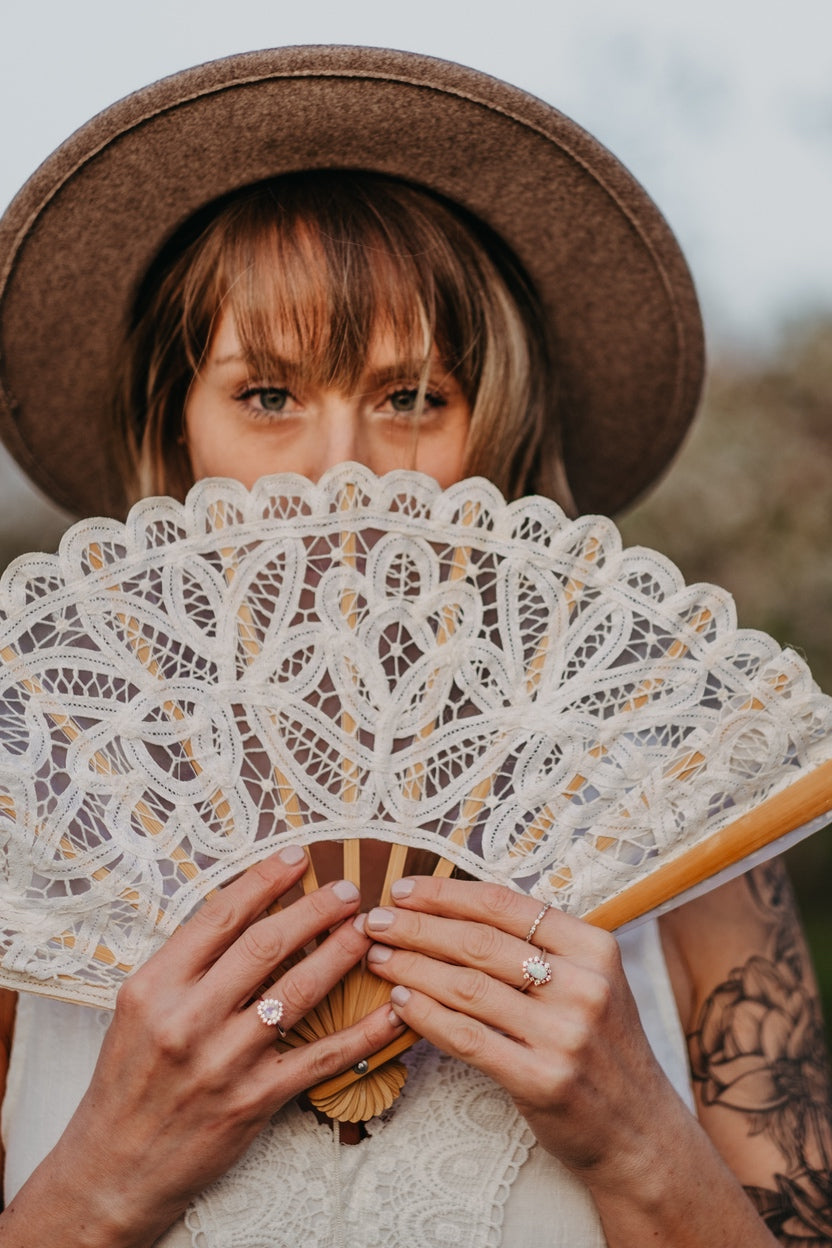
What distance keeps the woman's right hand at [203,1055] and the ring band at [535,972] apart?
0.17m

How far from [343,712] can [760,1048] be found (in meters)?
0.91

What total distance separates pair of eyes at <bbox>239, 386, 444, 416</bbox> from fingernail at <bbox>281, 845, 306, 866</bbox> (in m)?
0.75

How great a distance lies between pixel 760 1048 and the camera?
173cm

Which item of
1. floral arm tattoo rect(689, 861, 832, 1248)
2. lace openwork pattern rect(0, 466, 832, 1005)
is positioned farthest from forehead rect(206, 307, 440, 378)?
floral arm tattoo rect(689, 861, 832, 1248)

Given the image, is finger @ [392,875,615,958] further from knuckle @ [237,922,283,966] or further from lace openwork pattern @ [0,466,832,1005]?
knuckle @ [237,922,283,966]

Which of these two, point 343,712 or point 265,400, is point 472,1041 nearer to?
point 343,712

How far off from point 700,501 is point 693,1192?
6248 millimetres

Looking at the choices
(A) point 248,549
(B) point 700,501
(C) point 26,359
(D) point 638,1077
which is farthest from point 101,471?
(B) point 700,501

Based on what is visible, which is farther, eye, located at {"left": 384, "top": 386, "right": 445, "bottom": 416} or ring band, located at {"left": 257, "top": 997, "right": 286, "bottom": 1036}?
eye, located at {"left": 384, "top": 386, "right": 445, "bottom": 416}

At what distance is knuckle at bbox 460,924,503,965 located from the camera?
1262 millimetres

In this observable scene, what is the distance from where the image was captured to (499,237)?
1.97m

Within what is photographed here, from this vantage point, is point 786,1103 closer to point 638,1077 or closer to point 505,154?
point 638,1077

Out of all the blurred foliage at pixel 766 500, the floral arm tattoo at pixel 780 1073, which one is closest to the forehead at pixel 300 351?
the floral arm tattoo at pixel 780 1073

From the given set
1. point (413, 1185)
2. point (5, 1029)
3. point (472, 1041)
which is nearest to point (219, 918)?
point (472, 1041)
